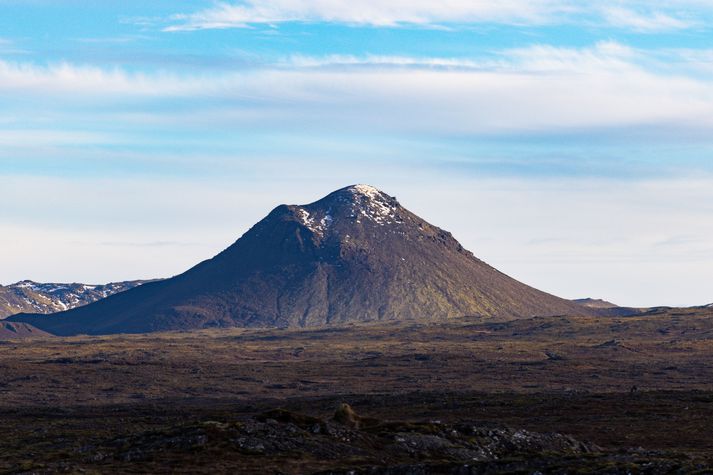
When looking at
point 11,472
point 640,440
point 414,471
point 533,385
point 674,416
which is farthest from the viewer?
point 533,385

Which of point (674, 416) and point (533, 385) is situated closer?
point (674, 416)

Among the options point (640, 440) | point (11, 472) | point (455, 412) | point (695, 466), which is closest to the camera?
point (695, 466)

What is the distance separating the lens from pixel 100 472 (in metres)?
75.0

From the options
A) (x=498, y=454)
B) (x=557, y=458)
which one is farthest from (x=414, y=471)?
(x=498, y=454)

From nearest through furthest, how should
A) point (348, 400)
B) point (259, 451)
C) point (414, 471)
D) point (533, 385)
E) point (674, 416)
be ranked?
point (414, 471) → point (259, 451) → point (674, 416) → point (348, 400) → point (533, 385)

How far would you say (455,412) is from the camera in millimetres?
125750

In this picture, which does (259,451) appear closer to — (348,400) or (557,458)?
(557,458)

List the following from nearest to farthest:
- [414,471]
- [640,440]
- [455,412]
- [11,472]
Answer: [414,471] → [11,472] → [640,440] → [455,412]

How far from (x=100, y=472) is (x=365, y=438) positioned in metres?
18.5

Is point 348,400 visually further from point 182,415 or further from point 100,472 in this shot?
point 100,472

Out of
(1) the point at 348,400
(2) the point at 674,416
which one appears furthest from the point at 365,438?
(1) the point at 348,400

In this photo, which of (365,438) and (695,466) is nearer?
(695,466)

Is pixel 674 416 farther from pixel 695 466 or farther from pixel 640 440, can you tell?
pixel 695 466

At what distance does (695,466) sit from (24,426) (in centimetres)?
7320
